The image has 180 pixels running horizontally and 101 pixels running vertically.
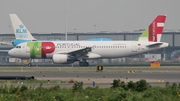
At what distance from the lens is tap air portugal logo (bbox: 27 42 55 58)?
87.1m

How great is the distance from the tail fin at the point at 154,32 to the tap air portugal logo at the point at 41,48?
15.6 m

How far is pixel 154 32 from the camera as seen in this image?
90.9 m

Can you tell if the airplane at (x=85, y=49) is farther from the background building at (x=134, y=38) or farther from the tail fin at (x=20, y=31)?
the background building at (x=134, y=38)

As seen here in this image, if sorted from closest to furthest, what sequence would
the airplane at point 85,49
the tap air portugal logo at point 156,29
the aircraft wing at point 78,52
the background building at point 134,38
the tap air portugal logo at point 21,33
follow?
the aircraft wing at point 78,52 → the airplane at point 85,49 → the tap air portugal logo at point 156,29 → the tap air portugal logo at point 21,33 → the background building at point 134,38

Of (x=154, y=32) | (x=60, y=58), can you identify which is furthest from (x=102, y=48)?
(x=154, y=32)

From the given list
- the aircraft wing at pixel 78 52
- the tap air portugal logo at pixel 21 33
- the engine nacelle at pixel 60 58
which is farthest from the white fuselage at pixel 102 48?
the tap air portugal logo at pixel 21 33

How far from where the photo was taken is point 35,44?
87.6 meters

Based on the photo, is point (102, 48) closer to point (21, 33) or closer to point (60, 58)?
point (60, 58)

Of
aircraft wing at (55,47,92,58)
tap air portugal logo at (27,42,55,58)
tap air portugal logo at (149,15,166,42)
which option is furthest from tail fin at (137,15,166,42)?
tap air portugal logo at (27,42,55,58)

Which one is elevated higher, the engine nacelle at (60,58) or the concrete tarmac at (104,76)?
the engine nacelle at (60,58)

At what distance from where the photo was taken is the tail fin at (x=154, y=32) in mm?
89875

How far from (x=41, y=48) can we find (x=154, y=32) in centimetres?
2053

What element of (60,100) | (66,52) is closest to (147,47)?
(66,52)

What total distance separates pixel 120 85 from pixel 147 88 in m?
1.94
